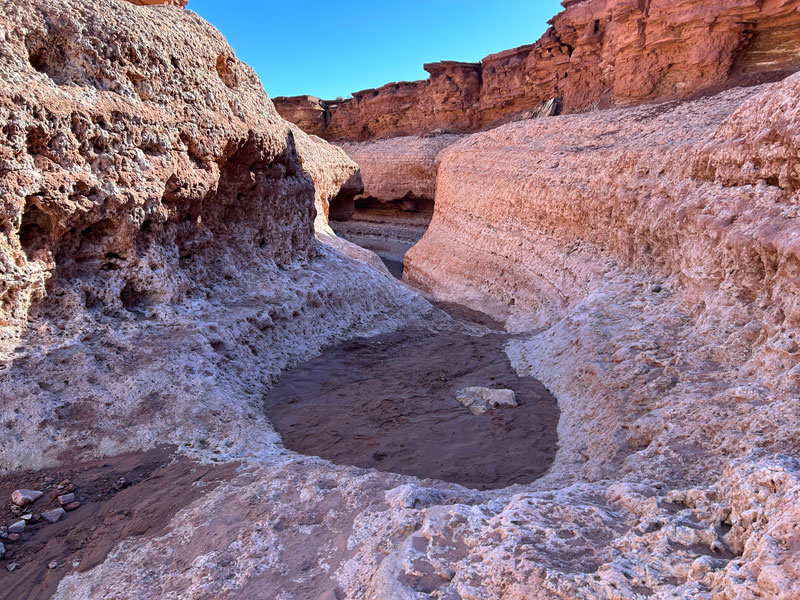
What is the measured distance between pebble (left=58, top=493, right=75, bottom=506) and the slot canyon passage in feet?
0.18

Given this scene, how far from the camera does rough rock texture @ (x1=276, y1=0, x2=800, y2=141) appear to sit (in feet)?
42.2

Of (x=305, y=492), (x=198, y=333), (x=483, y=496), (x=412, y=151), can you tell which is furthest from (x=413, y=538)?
(x=412, y=151)

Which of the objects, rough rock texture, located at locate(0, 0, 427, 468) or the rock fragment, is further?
rough rock texture, located at locate(0, 0, 427, 468)

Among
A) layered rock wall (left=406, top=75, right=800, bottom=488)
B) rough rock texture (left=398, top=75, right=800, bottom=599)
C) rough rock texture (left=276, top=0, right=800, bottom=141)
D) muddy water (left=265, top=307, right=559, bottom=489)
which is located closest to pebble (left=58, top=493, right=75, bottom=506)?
muddy water (left=265, top=307, right=559, bottom=489)

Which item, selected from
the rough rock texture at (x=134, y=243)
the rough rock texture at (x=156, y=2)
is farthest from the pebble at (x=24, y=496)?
the rough rock texture at (x=156, y=2)

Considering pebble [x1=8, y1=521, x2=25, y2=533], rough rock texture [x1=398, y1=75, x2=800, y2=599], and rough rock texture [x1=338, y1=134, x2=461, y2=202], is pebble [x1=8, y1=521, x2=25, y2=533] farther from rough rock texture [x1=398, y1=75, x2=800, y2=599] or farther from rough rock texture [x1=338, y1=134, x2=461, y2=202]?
rough rock texture [x1=338, y1=134, x2=461, y2=202]

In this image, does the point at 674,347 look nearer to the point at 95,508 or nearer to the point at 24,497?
the point at 95,508

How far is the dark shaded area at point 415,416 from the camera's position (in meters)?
3.53

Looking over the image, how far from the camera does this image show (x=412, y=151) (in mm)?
21594

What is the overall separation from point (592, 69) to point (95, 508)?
1858 cm

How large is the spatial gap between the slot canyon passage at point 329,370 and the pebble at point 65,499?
5cm

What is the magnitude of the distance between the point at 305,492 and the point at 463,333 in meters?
5.15

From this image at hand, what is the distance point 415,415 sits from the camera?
14.6 feet

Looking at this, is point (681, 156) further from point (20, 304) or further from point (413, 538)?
point (20, 304)
